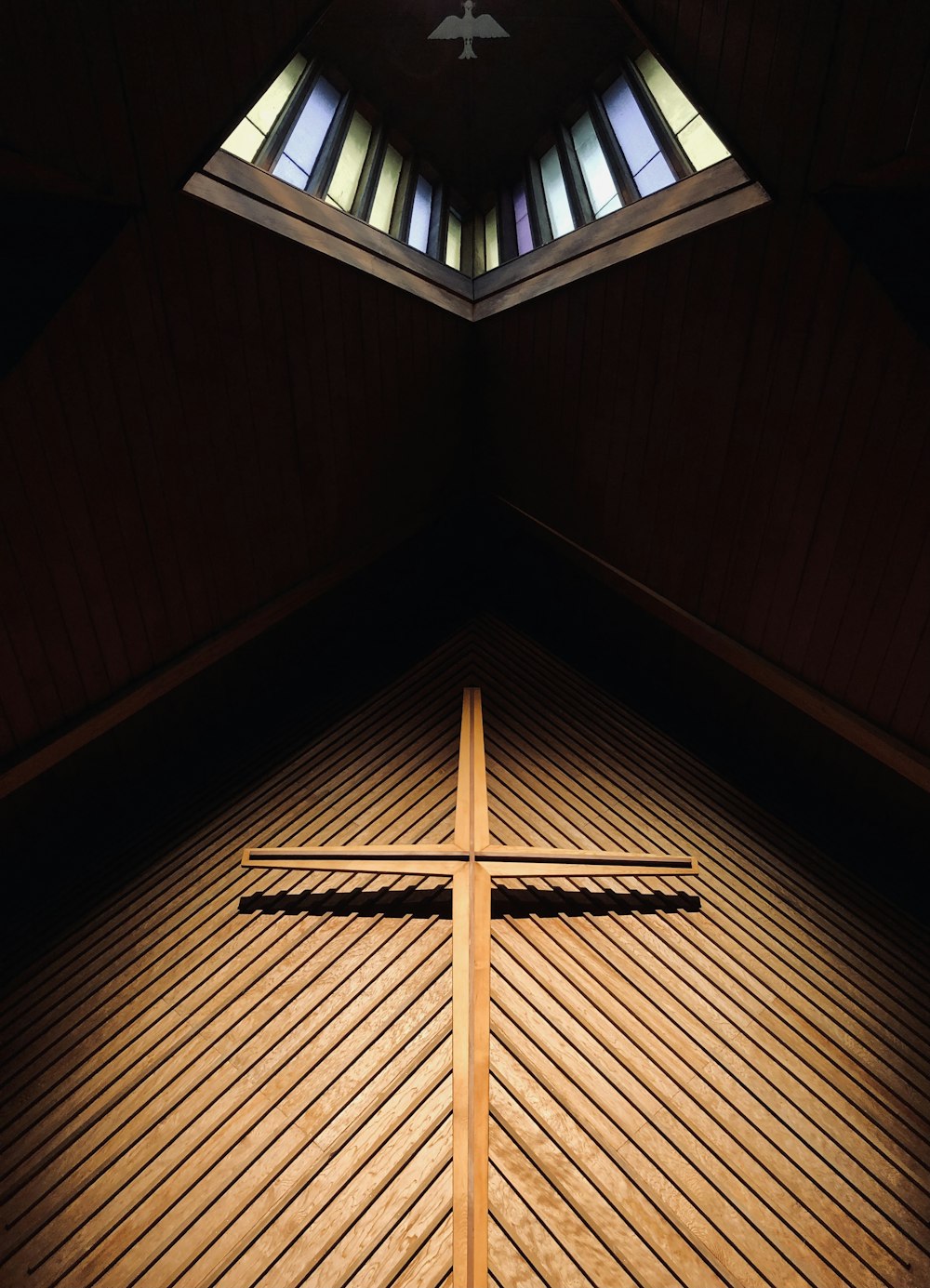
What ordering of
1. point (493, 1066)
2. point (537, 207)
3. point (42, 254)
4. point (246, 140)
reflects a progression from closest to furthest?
1. point (493, 1066)
2. point (42, 254)
3. point (246, 140)
4. point (537, 207)

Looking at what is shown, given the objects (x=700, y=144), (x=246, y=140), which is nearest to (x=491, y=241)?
(x=700, y=144)

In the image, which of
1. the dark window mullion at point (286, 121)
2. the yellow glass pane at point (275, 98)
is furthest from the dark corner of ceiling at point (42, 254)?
the yellow glass pane at point (275, 98)

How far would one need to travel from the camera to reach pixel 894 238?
3.42m

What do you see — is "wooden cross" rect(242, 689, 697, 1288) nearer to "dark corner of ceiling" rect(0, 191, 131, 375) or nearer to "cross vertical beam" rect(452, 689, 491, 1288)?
"cross vertical beam" rect(452, 689, 491, 1288)

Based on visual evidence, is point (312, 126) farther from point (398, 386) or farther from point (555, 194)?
point (398, 386)

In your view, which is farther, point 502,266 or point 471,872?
point 502,266

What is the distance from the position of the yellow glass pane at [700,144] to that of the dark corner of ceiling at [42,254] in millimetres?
3807

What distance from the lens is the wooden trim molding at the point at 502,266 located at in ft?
12.3

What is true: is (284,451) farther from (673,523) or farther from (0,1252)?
(0,1252)

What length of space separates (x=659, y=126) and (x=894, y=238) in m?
2.87

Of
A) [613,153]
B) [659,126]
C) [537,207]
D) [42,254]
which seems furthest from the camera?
[537,207]

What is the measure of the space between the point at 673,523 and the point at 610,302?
159cm

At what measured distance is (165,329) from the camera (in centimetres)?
382

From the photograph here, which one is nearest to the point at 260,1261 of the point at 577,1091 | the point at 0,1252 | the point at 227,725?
the point at 0,1252
